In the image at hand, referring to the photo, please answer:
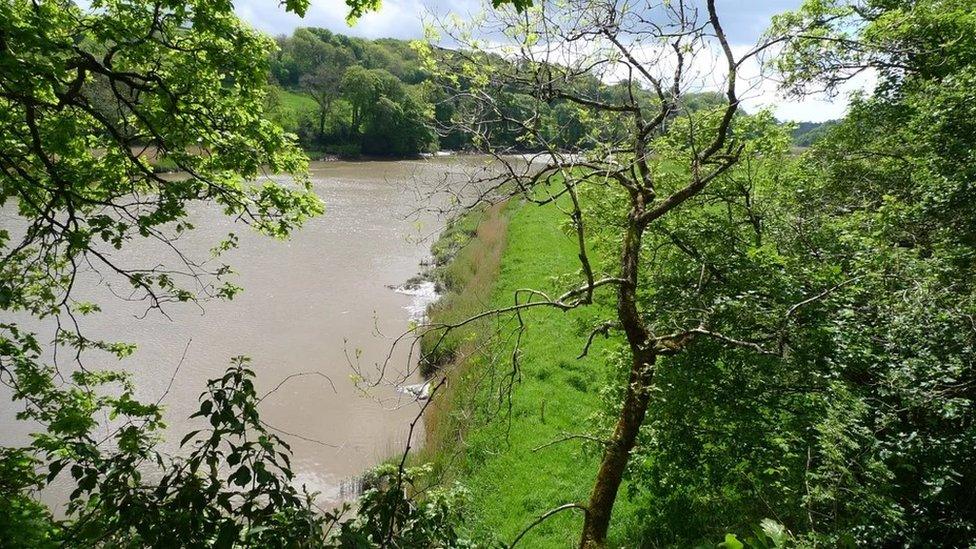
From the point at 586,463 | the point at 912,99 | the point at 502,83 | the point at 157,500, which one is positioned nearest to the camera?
the point at 157,500

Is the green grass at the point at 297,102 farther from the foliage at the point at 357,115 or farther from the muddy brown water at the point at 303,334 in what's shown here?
the muddy brown water at the point at 303,334

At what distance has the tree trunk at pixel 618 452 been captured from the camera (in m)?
5.09

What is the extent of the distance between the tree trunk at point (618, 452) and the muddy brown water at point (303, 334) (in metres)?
2.23

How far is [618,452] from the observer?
5.17 metres

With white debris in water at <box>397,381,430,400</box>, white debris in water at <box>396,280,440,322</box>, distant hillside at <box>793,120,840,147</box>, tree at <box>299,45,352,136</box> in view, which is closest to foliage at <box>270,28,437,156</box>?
tree at <box>299,45,352,136</box>

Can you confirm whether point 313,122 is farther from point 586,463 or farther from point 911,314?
point 911,314

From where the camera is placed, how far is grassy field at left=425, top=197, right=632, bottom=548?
7.92m

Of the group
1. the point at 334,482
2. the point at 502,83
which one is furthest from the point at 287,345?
the point at 502,83

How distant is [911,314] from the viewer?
4.20 m

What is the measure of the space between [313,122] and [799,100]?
194 feet

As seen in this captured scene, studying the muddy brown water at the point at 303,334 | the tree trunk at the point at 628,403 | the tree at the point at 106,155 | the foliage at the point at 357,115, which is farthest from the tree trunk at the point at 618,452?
the foliage at the point at 357,115

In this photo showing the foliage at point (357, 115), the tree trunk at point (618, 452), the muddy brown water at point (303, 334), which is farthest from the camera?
the foliage at point (357, 115)

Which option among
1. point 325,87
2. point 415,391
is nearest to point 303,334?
point 415,391

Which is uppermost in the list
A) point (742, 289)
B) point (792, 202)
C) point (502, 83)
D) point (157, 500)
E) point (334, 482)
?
point (502, 83)
